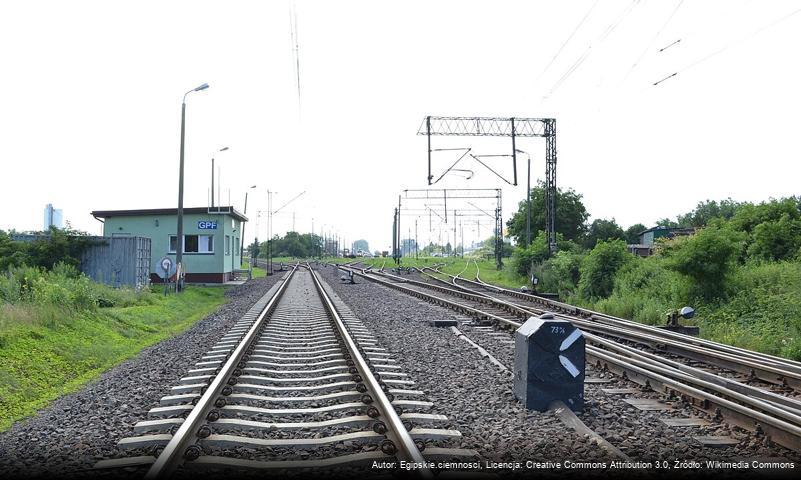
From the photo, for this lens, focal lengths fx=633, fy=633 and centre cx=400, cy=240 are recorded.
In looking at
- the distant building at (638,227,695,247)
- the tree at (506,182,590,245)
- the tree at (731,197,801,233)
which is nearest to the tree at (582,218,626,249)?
the distant building at (638,227,695,247)

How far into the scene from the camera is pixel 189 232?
119ft

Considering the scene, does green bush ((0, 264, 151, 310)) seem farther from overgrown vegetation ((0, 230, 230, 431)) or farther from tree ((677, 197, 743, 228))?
tree ((677, 197, 743, 228))

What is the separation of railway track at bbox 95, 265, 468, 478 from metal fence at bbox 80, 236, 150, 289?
1641 cm

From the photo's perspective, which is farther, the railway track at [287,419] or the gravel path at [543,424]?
the gravel path at [543,424]

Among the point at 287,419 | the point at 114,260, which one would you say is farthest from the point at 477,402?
the point at 114,260

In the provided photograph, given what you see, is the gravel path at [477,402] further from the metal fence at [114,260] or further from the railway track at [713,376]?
the metal fence at [114,260]

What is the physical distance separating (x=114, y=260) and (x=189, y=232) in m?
11.6

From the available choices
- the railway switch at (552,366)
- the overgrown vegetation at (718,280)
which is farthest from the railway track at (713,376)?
the overgrown vegetation at (718,280)

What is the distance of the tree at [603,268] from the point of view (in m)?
25.0

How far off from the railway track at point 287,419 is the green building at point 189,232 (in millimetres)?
27000

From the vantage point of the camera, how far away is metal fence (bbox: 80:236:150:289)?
2458cm

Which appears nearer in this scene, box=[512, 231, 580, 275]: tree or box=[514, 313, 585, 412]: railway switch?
box=[514, 313, 585, 412]: railway switch

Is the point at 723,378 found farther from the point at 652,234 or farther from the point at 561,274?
the point at 652,234

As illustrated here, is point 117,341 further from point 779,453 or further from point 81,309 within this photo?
point 779,453
